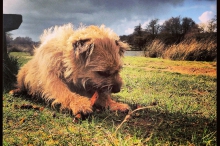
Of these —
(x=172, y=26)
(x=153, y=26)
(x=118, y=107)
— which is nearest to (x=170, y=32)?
(x=172, y=26)

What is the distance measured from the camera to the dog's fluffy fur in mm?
2256

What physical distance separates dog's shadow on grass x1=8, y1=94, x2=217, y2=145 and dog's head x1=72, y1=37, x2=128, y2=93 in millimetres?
248

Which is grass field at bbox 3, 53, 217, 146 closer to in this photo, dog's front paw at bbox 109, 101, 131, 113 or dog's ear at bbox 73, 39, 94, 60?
dog's front paw at bbox 109, 101, 131, 113

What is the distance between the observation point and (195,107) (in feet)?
7.62

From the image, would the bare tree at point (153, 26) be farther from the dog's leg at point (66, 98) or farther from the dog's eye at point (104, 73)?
the dog's leg at point (66, 98)

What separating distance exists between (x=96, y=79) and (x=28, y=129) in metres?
0.73

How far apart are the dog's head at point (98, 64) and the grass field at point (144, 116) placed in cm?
11

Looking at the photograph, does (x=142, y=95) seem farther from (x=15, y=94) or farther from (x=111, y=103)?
(x=15, y=94)

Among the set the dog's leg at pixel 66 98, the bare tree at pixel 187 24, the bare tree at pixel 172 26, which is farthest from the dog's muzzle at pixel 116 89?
the bare tree at pixel 187 24

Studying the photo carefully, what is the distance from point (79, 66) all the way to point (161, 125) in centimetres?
85

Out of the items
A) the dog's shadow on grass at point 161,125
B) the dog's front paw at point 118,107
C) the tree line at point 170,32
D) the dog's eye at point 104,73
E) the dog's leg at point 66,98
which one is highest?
the tree line at point 170,32

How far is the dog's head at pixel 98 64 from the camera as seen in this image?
7.36 ft

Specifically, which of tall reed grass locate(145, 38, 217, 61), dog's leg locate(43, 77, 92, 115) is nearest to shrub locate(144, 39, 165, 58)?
tall reed grass locate(145, 38, 217, 61)

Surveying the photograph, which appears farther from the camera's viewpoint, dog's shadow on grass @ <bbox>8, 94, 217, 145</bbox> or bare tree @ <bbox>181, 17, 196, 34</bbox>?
bare tree @ <bbox>181, 17, 196, 34</bbox>
